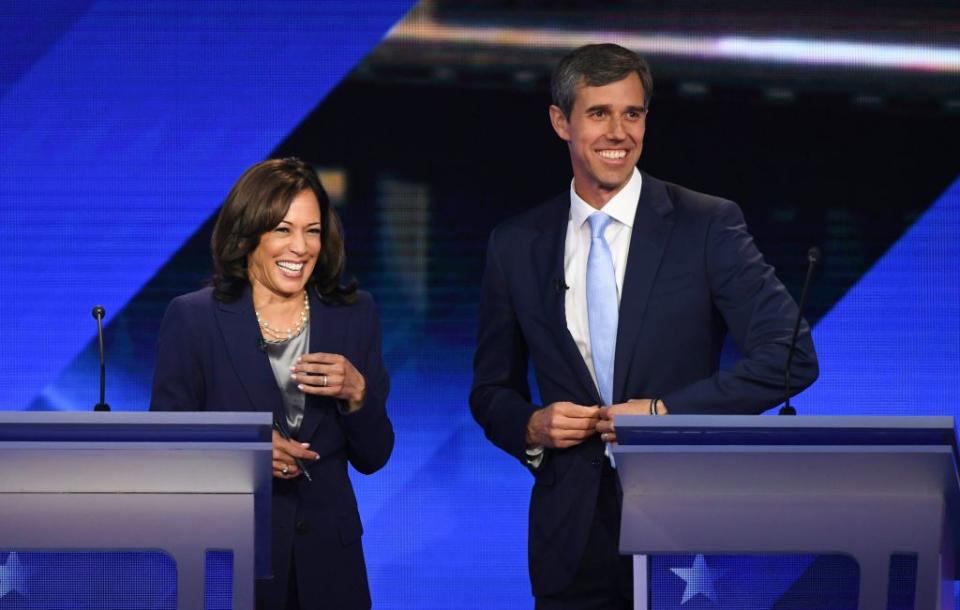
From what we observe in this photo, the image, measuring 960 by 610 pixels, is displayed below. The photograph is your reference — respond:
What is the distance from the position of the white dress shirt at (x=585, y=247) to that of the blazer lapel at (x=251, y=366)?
2.17 ft

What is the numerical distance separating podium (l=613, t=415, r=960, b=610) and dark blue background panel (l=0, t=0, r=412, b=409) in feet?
9.11

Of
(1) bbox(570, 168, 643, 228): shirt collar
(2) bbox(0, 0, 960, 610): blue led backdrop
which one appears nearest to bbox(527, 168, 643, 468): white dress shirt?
(1) bbox(570, 168, 643, 228): shirt collar

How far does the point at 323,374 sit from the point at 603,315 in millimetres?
652

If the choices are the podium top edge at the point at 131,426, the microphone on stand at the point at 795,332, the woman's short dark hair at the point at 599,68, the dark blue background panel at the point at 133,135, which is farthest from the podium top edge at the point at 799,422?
the dark blue background panel at the point at 133,135

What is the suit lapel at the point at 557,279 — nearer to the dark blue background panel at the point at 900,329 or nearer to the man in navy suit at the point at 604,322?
the man in navy suit at the point at 604,322

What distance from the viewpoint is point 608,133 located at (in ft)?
11.2

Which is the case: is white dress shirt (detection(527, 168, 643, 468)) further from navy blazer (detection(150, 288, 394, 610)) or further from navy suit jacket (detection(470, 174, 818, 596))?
navy blazer (detection(150, 288, 394, 610))

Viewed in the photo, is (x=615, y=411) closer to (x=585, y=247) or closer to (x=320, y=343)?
(x=585, y=247)

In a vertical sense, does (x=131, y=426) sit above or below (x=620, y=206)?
below

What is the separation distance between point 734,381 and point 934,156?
2097 millimetres

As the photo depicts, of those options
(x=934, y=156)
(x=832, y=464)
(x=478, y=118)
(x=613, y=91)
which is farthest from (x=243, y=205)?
(x=934, y=156)

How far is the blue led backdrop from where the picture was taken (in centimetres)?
494

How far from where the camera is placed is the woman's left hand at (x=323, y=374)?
10.1ft

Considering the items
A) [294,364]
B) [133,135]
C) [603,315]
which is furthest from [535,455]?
[133,135]
